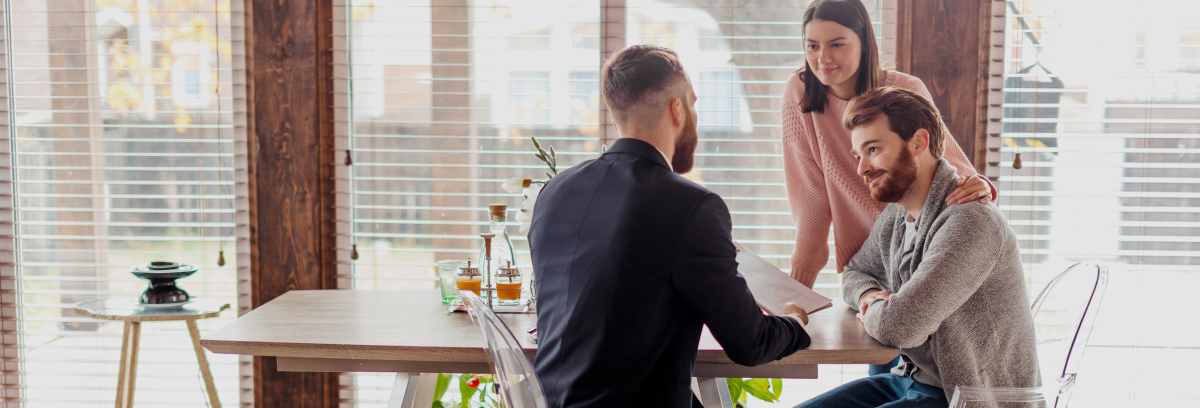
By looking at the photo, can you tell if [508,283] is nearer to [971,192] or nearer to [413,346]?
[413,346]

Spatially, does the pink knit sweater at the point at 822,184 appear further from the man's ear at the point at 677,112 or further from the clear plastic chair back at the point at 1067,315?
the man's ear at the point at 677,112

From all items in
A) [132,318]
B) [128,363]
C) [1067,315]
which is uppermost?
[1067,315]

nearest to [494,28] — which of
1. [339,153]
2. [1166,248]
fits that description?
[339,153]

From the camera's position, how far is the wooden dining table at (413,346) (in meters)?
1.38

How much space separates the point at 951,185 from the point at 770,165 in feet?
3.12

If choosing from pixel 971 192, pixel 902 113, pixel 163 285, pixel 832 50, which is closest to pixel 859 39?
pixel 832 50

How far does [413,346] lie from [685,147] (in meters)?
0.69

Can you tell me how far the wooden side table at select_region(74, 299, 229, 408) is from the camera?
204 centimetres

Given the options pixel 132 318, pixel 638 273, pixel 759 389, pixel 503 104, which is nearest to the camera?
pixel 638 273

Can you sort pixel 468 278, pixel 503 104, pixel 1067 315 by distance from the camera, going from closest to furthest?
pixel 1067 315
pixel 468 278
pixel 503 104

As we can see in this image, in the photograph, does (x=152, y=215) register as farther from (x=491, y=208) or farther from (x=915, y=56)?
(x=915, y=56)

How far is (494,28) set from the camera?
7.56ft

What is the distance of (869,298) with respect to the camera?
1542mm

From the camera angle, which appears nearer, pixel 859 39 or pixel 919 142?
pixel 919 142
